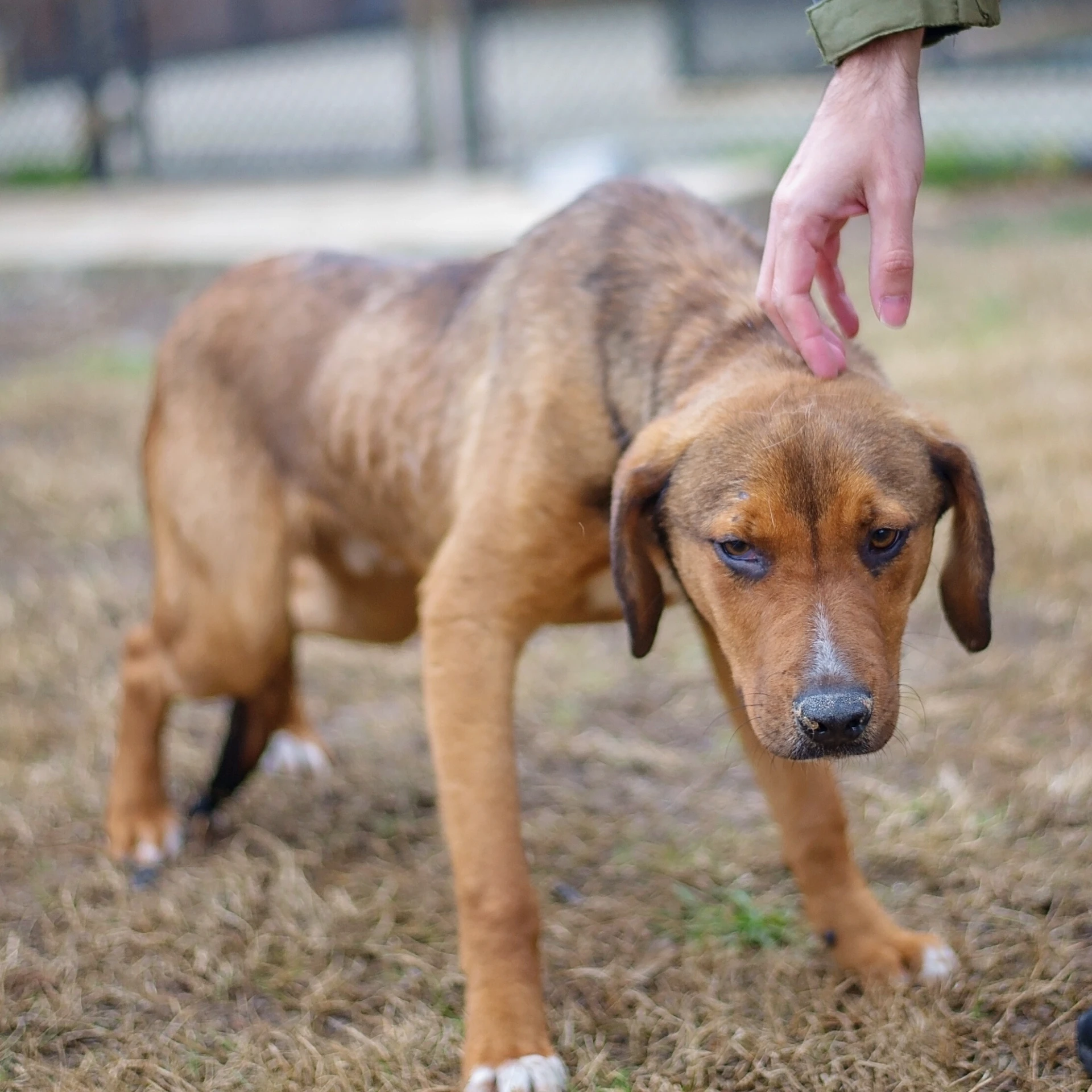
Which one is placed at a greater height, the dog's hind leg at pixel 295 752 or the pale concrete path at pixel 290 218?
the dog's hind leg at pixel 295 752

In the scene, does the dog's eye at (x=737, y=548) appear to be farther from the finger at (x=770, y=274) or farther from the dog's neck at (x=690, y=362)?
the finger at (x=770, y=274)

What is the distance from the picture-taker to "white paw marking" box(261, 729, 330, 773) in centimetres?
474

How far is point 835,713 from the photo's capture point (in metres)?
2.65

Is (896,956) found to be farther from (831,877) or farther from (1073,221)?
(1073,221)

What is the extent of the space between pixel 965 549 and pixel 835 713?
0.61m

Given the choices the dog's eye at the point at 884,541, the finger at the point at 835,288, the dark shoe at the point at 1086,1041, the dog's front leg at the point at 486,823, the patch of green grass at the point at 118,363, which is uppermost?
the finger at the point at 835,288

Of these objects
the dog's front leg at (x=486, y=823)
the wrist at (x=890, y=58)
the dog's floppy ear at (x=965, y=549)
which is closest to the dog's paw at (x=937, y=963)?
the dog's floppy ear at (x=965, y=549)

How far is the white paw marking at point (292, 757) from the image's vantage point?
4.74 metres

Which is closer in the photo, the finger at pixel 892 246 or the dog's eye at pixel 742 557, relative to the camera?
the finger at pixel 892 246

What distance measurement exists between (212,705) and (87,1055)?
7.37ft

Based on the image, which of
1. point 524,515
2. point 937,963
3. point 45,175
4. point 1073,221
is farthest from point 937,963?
point 45,175

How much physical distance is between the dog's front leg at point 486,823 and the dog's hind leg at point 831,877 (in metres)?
0.50

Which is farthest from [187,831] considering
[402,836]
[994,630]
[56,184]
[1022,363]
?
[56,184]

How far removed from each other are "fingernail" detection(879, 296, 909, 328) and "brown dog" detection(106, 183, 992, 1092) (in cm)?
19
